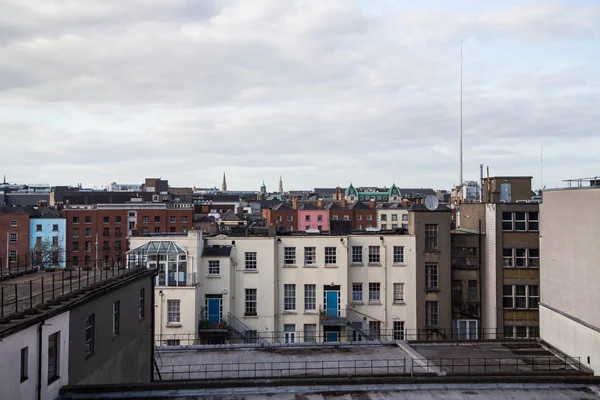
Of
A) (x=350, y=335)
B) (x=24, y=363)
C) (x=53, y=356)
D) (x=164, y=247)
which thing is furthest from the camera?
(x=350, y=335)

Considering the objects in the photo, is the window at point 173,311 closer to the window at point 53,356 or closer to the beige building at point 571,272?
the window at point 53,356

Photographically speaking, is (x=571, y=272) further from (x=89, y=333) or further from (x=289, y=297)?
(x=289, y=297)

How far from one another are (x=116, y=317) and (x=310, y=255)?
2398 cm

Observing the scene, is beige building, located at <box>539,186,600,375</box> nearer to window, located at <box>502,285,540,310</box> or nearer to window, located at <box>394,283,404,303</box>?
window, located at <box>502,285,540,310</box>

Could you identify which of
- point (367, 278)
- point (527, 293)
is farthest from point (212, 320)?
point (527, 293)

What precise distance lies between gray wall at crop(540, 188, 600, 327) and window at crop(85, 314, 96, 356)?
19.9 meters

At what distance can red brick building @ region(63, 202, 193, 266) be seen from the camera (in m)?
97.4

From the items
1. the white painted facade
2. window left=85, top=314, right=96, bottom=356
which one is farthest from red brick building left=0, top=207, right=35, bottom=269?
the white painted facade

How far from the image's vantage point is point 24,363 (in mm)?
15258

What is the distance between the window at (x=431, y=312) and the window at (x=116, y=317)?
27852 mm

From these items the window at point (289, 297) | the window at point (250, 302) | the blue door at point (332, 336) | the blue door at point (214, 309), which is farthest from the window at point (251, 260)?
the blue door at point (332, 336)

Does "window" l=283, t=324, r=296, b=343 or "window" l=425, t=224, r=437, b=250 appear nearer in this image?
"window" l=283, t=324, r=296, b=343

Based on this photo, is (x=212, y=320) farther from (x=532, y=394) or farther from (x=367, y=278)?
(x=532, y=394)

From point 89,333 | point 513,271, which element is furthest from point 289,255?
point 89,333
